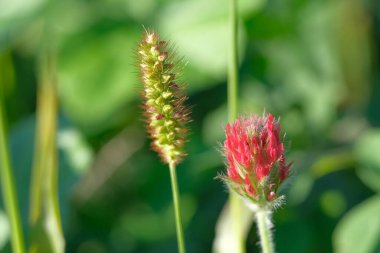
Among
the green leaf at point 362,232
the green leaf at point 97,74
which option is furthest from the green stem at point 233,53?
the green leaf at point 97,74

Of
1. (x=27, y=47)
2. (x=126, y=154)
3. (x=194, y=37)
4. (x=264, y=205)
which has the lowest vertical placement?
(x=264, y=205)

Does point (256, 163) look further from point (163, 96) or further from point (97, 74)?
point (97, 74)

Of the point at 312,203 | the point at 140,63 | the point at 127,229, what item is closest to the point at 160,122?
the point at 140,63

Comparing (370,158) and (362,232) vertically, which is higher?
(370,158)

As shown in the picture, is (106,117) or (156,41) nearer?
(156,41)

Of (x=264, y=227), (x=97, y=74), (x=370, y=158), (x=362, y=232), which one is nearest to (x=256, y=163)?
(x=264, y=227)

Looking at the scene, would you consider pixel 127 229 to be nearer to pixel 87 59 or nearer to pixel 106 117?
pixel 106 117

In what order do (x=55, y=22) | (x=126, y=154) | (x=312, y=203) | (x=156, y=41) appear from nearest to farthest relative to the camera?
(x=156, y=41) < (x=312, y=203) < (x=126, y=154) < (x=55, y=22)
